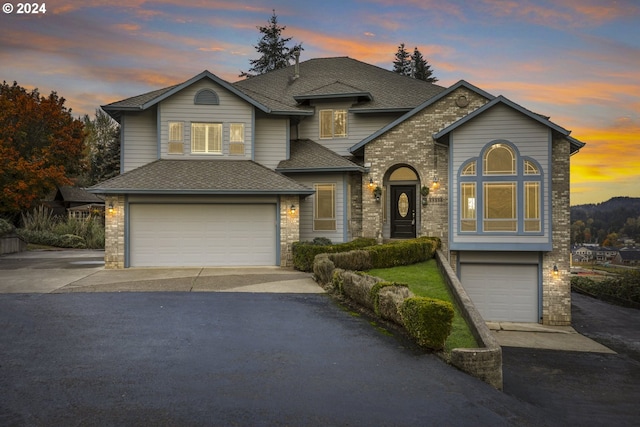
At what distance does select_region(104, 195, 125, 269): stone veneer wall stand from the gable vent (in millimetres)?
4807

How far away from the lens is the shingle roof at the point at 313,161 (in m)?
18.6

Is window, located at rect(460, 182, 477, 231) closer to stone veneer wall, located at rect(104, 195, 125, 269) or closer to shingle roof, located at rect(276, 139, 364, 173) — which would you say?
shingle roof, located at rect(276, 139, 364, 173)

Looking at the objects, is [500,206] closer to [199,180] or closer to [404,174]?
[404,174]

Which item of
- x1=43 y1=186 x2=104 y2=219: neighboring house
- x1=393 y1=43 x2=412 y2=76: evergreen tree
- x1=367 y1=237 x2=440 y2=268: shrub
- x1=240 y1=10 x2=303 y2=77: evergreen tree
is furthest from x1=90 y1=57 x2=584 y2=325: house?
x1=393 y1=43 x2=412 y2=76: evergreen tree

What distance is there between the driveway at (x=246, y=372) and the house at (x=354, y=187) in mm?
5368

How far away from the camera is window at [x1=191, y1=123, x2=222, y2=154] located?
60.3ft

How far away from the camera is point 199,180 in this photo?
1686cm

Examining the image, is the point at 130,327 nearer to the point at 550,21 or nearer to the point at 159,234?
the point at 159,234

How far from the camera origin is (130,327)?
8.65m

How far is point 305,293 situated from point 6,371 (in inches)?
273

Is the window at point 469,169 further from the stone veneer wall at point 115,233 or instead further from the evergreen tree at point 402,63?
the evergreen tree at point 402,63

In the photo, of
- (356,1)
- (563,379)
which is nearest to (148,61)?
(356,1)

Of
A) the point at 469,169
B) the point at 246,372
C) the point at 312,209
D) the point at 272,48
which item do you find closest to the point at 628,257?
the point at 272,48

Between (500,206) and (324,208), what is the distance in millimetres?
6907
